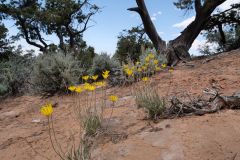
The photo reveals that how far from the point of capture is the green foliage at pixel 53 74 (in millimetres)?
6391

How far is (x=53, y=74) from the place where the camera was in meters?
6.48

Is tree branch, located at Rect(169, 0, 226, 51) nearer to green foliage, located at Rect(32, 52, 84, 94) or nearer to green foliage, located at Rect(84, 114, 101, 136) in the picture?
green foliage, located at Rect(32, 52, 84, 94)

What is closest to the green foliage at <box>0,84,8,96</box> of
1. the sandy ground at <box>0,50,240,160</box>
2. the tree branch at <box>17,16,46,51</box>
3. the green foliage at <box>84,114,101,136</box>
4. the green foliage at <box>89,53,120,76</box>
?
the green foliage at <box>89,53,120,76</box>

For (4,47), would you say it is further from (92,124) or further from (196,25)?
(92,124)

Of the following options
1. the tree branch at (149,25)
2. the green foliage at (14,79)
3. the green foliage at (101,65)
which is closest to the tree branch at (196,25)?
the tree branch at (149,25)

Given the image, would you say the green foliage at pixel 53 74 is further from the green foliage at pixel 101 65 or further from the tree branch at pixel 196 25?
the tree branch at pixel 196 25

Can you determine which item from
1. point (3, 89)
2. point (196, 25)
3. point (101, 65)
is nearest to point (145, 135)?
point (101, 65)

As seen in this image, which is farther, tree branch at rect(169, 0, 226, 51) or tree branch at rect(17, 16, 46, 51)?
tree branch at rect(17, 16, 46, 51)

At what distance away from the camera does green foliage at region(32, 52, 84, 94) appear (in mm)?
6391

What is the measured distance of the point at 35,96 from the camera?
6.95 metres

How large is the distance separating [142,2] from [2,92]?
5631 millimetres

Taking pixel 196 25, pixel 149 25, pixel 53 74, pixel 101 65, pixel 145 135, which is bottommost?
pixel 145 135

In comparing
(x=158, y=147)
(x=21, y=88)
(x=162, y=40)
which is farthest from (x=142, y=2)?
(x=158, y=147)

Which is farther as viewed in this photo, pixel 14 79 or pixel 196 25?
pixel 196 25
